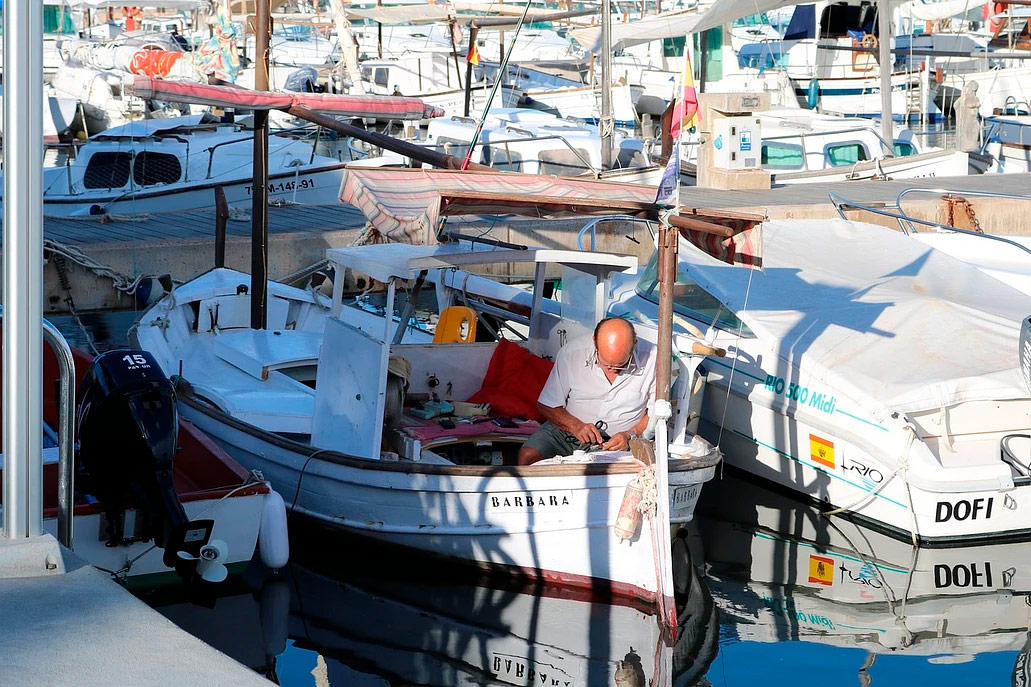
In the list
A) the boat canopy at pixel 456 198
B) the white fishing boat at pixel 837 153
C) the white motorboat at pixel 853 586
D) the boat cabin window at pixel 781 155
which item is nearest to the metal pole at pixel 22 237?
the boat canopy at pixel 456 198

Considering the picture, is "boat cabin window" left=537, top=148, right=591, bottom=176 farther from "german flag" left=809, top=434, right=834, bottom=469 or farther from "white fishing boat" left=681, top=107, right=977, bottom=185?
"german flag" left=809, top=434, right=834, bottom=469

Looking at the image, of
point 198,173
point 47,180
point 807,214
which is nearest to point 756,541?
point 807,214

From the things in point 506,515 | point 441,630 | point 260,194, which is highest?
point 260,194

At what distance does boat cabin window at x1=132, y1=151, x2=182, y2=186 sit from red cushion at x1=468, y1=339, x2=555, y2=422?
40.2 ft

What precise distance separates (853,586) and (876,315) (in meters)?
2.41

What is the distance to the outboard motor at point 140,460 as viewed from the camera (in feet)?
22.9

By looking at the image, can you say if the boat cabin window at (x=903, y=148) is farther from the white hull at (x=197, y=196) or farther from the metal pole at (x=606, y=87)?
the white hull at (x=197, y=196)

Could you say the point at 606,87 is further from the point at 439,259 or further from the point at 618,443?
the point at 618,443

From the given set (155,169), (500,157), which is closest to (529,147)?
(500,157)

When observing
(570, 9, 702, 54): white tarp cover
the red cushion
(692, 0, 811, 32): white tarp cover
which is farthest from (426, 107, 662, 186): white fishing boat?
the red cushion

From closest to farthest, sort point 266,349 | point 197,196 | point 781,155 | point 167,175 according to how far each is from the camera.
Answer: point 266,349
point 197,196
point 167,175
point 781,155

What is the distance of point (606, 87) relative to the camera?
762 inches

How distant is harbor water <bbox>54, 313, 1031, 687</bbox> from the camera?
272 inches

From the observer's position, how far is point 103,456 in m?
7.17
